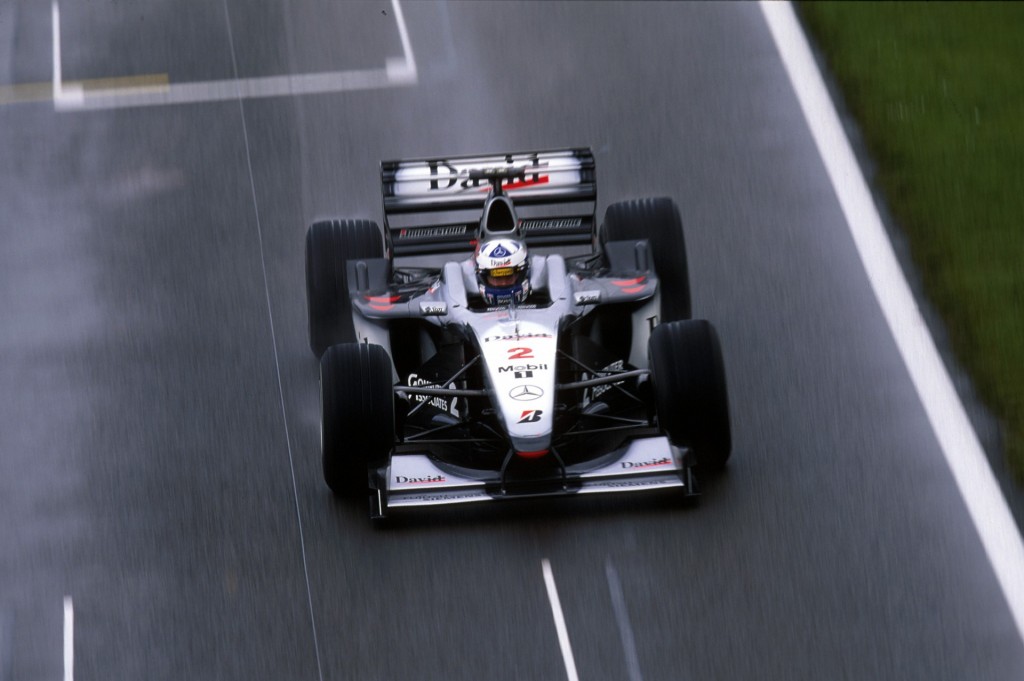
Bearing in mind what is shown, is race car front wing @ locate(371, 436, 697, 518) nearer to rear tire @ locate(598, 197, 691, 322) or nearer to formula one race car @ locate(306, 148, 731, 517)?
formula one race car @ locate(306, 148, 731, 517)

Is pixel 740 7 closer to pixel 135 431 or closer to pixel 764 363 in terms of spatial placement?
pixel 764 363

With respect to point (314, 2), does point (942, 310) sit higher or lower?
lower

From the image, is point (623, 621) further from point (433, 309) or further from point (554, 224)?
point (554, 224)

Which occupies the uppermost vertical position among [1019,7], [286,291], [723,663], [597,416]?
[1019,7]

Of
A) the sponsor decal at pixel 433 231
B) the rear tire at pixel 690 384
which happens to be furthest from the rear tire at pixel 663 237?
the rear tire at pixel 690 384

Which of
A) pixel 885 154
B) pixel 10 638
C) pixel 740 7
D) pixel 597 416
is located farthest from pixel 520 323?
pixel 740 7

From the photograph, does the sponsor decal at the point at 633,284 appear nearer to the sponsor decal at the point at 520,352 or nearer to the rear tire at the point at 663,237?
the rear tire at the point at 663,237

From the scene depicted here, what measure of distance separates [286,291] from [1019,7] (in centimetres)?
883

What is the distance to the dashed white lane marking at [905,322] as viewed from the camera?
38.8 ft

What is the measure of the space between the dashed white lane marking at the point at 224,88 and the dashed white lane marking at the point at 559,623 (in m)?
7.65

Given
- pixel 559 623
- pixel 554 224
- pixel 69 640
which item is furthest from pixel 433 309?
pixel 69 640

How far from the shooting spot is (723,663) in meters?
10.7

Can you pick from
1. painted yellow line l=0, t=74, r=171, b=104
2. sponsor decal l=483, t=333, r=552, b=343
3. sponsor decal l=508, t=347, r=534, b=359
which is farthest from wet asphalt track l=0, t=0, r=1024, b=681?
sponsor decal l=483, t=333, r=552, b=343

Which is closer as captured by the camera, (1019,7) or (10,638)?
(10,638)
